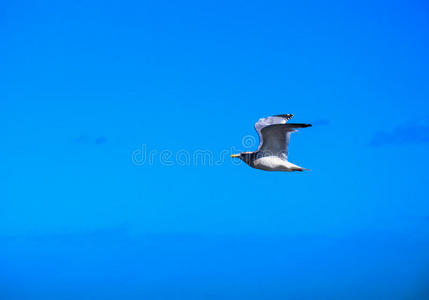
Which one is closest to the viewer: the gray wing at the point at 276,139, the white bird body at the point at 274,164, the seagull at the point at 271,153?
the gray wing at the point at 276,139

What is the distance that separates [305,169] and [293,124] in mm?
2324

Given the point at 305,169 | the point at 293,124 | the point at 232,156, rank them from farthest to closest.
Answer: the point at 232,156, the point at 305,169, the point at 293,124

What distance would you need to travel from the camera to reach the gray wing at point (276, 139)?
14.3 m

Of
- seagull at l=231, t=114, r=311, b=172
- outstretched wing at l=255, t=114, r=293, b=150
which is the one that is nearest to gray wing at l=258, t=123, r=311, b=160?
seagull at l=231, t=114, r=311, b=172

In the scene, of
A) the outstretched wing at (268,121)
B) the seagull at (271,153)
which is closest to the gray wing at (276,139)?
the seagull at (271,153)

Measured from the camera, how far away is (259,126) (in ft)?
49.8

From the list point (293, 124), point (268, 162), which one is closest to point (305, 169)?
point (268, 162)

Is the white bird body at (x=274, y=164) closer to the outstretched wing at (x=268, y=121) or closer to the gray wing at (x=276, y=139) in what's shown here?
the gray wing at (x=276, y=139)

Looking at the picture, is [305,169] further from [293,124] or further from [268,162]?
[293,124]

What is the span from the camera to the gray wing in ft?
46.8

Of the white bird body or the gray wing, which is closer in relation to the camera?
the gray wing

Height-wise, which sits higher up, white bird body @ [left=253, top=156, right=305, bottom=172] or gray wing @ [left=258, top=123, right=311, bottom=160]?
gray wing @ [left=258, top=123, right=311, bottom=160]

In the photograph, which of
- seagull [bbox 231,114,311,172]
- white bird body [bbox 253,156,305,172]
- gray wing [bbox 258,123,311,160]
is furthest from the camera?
white bird body [bbox 253,156,305,172]

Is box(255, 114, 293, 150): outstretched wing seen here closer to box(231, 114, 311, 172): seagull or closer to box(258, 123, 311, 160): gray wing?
box(231, 114, 311, 172): seagull
